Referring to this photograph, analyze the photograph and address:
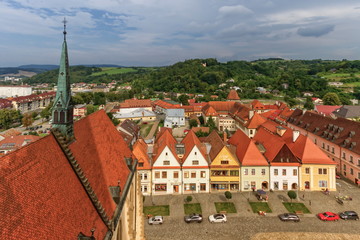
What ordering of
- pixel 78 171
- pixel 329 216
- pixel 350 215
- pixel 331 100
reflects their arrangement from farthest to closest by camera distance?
pixel 331 100 → pixel 350 215 → pixel 329 216 → pixel 78 171

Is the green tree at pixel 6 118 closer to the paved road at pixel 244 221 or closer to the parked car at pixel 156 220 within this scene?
the paved road at pixel 244 221

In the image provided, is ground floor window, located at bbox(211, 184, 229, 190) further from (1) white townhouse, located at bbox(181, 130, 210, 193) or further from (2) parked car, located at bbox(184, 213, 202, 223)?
(2) parked car, located at bbox(184, 213, 202, 223)

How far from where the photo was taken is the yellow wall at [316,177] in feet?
130

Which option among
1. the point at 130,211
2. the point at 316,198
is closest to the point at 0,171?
the point at 130,211

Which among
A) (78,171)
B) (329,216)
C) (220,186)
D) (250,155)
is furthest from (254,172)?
(78,171)

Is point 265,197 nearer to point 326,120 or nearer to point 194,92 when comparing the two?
point 326,120

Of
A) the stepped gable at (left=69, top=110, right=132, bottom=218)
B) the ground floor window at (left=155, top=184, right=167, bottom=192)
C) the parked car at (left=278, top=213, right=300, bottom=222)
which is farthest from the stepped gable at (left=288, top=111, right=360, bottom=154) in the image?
the stepped gable at (left=69, top=110, right=132, bottom=218)

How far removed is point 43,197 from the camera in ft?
30.9

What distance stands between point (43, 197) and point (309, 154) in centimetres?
4109

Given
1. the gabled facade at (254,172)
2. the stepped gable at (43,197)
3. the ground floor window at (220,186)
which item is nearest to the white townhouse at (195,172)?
the ground floor window at (220,186)

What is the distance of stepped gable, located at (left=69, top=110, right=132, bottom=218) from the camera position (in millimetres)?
15016

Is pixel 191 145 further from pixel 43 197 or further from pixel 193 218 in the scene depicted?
pixel 43 197

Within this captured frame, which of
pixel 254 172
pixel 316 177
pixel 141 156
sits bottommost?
pixel 316 177

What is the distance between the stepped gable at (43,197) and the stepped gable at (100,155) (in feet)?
8.19
